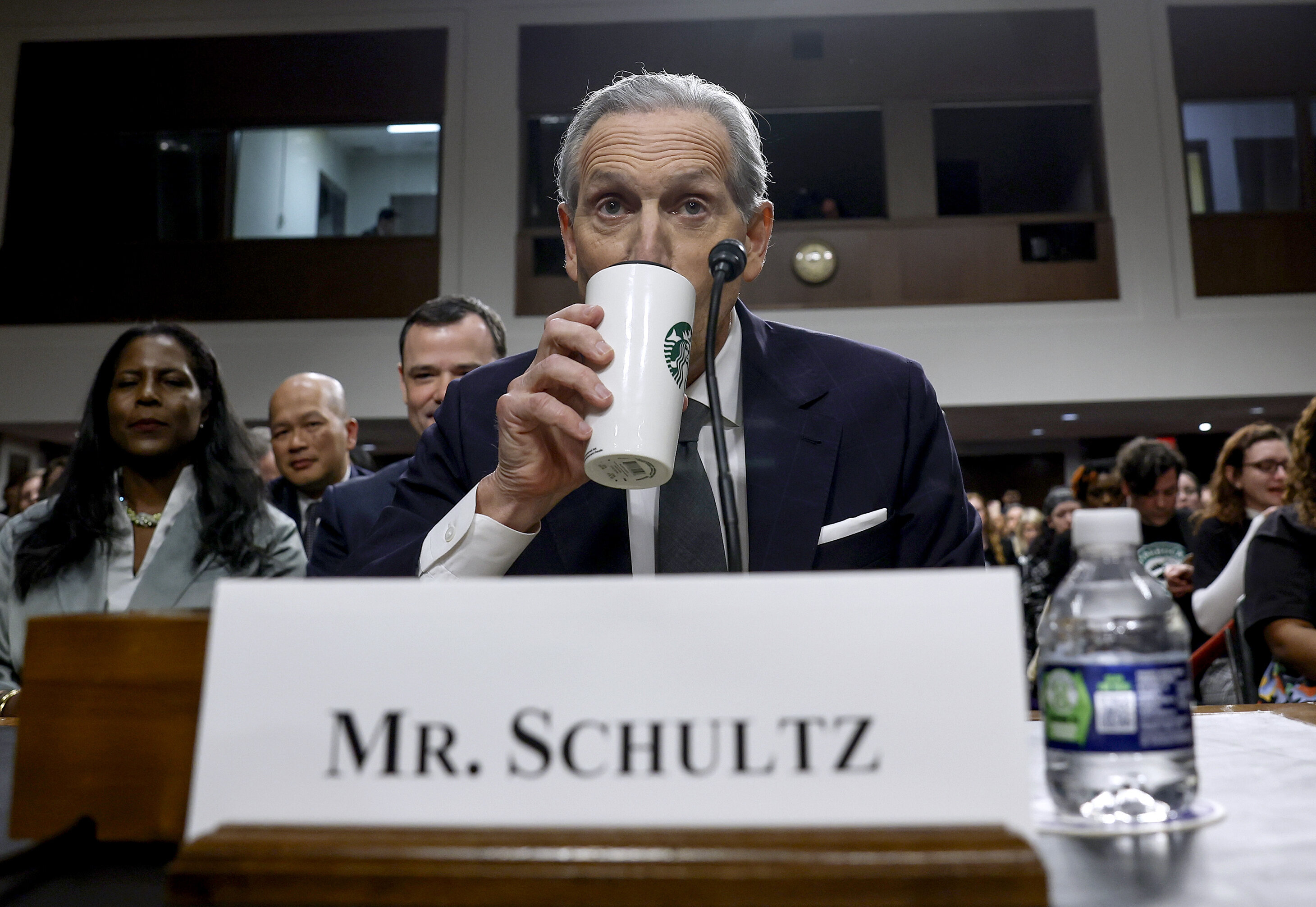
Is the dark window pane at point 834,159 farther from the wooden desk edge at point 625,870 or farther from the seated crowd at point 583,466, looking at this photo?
the wooden desk edge at point 625,870

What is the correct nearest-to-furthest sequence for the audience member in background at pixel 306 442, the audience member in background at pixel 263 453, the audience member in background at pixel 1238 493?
the audience member in background at pixel 263 453 → the audience member in background at pixel 306 442 → the audience member in background at pixel 1238 493

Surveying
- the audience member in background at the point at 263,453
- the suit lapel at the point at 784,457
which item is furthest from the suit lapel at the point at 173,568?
the suit lapel at the point at 784,457

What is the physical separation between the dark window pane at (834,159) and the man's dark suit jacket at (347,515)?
561 cm

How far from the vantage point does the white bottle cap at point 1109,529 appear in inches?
19.4

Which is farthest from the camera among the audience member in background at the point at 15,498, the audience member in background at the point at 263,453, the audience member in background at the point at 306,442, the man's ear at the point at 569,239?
the audience member in background at the point at 15,498

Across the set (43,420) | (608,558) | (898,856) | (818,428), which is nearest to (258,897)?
(898,856)

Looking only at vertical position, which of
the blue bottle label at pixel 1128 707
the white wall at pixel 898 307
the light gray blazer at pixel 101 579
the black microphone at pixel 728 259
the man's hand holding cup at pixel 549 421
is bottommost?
the blue bottle label at pixel 1128 707

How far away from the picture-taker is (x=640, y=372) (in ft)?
2.11

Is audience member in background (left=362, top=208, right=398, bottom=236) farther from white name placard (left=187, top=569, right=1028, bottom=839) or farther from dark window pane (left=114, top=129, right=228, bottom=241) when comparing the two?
white name placard (left=187, top=569, right=1028, bottom=839)

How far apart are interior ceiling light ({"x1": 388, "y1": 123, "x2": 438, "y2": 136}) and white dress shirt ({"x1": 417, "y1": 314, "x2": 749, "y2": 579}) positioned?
21.9 ft

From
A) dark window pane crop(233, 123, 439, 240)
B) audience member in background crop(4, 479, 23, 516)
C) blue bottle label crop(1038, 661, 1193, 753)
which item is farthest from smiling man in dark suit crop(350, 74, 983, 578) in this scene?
dark window pane crop(233, 123, 439, 240)

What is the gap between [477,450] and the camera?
104cm

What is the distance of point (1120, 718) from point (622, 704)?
0.80 ft

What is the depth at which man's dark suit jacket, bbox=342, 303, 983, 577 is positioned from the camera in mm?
961
